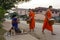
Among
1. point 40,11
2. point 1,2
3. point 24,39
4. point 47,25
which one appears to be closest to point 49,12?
point 47,25

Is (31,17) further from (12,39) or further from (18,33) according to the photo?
(12,39)

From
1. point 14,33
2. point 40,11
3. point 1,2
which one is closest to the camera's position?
point 14,33

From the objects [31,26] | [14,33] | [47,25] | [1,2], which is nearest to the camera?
[14,33]

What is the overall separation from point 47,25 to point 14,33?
2.29 metres

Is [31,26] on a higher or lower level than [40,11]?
higher

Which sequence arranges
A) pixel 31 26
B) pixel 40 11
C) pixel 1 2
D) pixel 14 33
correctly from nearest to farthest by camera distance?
1. pixel 14 33
2. pixel 31 26
3. pixel 1 2
4. pixel 40 11

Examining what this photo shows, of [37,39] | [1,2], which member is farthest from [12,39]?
[1,2]

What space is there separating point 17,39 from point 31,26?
546cm

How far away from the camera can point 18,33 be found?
54.7ft

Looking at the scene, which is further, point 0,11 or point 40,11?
point 40,11

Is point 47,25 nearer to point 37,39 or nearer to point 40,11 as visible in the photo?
point 37,39

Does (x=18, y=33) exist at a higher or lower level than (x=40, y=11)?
higher

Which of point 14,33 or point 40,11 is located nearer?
point 14,33

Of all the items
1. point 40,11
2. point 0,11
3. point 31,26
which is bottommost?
point 40,11
